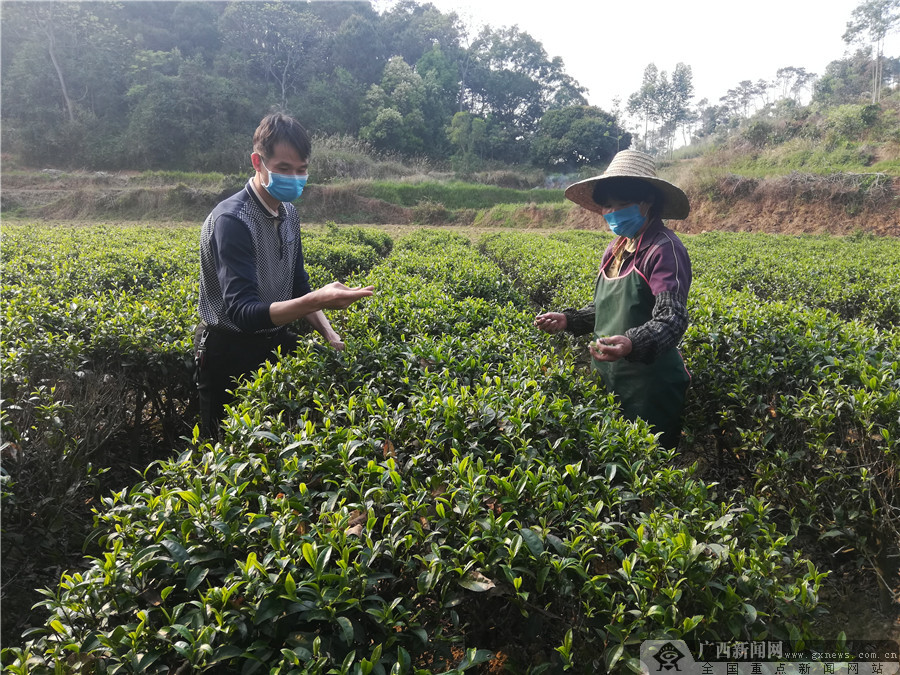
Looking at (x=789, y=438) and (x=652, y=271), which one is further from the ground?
(x=652, y=271)

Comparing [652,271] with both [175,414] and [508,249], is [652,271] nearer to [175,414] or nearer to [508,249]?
[175,414]

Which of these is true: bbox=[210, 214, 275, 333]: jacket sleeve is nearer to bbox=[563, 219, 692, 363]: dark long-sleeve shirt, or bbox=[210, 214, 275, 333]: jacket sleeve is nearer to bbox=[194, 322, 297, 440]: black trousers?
bbox=[194, 322, 297, 440]: black trousers

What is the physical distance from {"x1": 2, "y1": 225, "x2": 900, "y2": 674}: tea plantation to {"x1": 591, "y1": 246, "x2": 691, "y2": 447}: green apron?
314 mm

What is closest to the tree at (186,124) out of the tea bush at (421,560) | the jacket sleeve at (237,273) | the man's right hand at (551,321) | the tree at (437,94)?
the tree at (437,94)

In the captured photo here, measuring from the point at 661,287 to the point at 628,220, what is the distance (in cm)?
55

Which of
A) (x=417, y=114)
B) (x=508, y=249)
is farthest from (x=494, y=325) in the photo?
(x=417, y=114)

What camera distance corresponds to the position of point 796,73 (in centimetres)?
5750

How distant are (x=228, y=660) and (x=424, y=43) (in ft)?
219

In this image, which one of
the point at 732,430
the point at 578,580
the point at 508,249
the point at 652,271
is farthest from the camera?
the point at 508,249

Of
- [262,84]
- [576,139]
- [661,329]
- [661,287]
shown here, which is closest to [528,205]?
[576,139]

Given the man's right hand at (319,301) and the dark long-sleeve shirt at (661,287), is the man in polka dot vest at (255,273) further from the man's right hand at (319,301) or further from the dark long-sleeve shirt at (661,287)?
the dark long-sleeve shirt at (661,287)

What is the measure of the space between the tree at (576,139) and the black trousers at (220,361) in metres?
49.5

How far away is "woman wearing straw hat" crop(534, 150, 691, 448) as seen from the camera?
2.67 m

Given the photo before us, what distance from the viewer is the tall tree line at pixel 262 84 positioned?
37062mm
